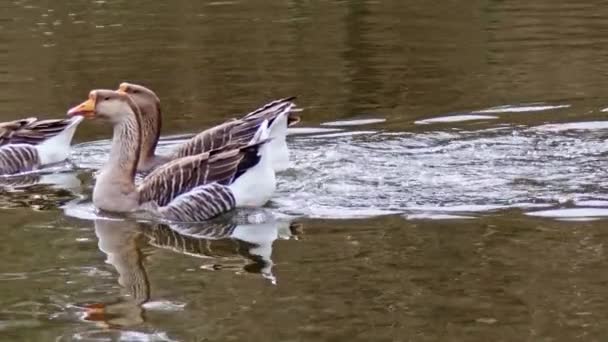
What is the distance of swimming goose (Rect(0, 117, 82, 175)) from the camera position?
14008 millimetres

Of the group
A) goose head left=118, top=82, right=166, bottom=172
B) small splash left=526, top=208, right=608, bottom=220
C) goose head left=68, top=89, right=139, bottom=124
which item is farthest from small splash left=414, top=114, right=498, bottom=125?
small splash left=526, top=208, right=608, bottom=220

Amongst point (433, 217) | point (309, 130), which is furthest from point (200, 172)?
point (309, 130)

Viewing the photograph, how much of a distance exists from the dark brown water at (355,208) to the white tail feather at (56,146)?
11.6 inches

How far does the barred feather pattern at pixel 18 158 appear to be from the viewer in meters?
14.0

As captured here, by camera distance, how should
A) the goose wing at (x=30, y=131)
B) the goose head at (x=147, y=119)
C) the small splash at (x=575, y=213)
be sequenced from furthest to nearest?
the goose wing at (x=30, y=131) < the goose head at (x=147, y=119) < the small splash at (x=575, y=213)

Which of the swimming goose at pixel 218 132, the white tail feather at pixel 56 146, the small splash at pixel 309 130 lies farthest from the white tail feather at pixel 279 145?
the white tail feather at pixel 56 146

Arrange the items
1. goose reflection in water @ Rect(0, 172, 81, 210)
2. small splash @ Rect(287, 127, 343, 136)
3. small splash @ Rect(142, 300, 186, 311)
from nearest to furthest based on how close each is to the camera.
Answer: small splash @ Rect(142, 300, 186, 311) → goose reflection in water @ Rect(0, 172, 81, 210) → small splash @ Rect(287, 127, 343, 136)

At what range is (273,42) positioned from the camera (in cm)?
2339

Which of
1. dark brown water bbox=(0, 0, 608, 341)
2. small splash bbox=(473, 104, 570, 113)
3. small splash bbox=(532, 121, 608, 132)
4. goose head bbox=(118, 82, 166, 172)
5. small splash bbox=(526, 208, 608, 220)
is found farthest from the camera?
small splash bbox=(473, 104, 570, 113)

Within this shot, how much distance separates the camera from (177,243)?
1070 centimetres

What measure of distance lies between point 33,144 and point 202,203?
3.59 meters

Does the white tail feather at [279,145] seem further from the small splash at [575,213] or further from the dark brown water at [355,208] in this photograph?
the small splash at [575,213]

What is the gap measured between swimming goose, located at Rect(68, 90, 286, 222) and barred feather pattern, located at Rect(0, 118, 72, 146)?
2.20 meters

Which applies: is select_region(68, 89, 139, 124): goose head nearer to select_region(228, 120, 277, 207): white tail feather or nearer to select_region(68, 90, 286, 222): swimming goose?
select_region(68, 90, 286, 222): swimming goose
